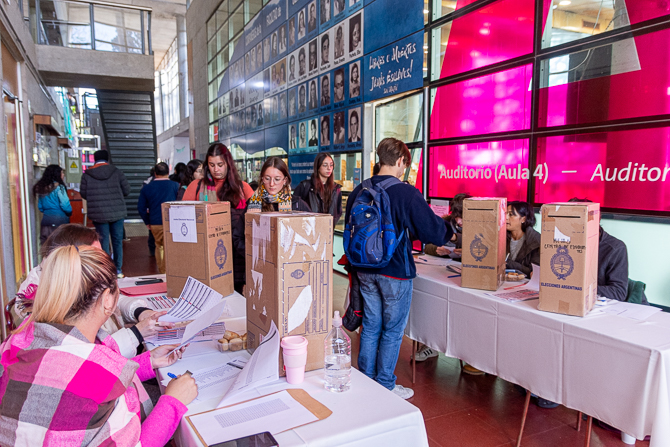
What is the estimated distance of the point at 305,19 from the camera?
257 inches

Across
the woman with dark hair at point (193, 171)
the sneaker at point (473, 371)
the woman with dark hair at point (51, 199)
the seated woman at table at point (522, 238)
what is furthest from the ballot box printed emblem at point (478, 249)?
the woman with dark hair at point (51, 199)

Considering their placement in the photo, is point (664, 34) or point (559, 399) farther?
point (664, 34)

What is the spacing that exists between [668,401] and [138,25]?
29.0 ft

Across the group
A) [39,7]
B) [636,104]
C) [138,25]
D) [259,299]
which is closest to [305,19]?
[138,25]

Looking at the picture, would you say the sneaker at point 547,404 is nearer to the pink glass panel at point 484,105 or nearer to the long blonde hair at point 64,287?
the pink glass panel at point 484,105

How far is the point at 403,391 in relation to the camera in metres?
2.70

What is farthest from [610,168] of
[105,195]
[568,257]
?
[105,195]

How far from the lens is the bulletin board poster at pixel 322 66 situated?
4.66 metres

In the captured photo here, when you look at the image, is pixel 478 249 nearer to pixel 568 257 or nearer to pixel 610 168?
pixel 568 257

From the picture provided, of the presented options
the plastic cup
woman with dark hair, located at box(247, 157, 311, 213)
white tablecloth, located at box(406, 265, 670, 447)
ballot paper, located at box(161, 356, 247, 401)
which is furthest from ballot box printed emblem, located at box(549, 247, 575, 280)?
woman with dark hair, located at box(247, 157, 311, 213)

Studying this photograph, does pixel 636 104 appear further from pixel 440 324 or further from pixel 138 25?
pixel 138 25

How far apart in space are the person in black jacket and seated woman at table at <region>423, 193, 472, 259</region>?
3.89 meters

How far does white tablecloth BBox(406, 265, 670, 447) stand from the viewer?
1.59 m

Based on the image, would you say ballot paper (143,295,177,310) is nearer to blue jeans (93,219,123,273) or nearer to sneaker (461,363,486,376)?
sneaker (461,363,486,376)
